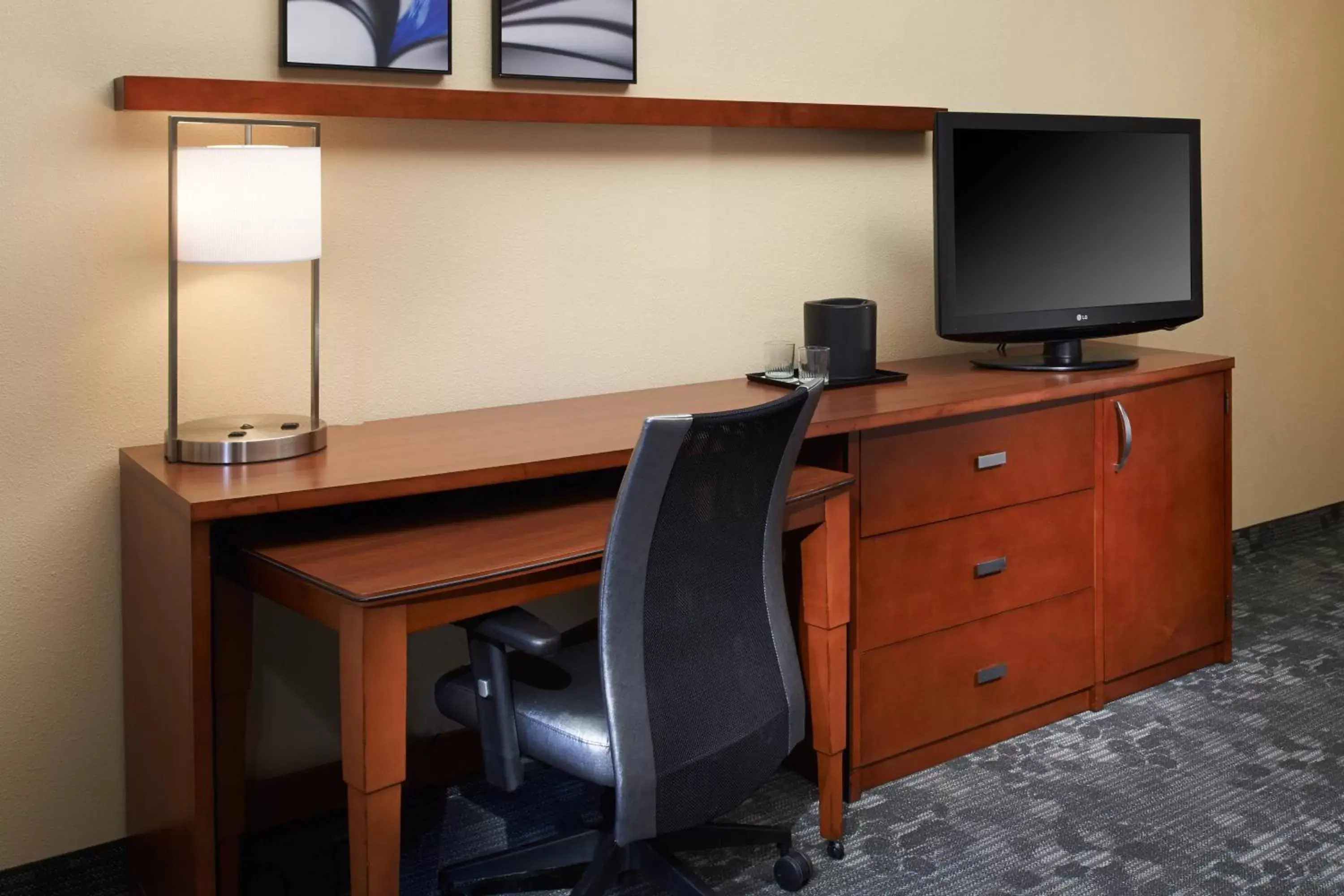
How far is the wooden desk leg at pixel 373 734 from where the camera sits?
1562 mm

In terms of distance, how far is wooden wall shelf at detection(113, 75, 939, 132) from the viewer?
1896mm

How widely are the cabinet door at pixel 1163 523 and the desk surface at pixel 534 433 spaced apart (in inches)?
2.9

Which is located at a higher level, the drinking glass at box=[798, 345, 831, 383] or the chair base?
the drinking glass at box=[798, 345, 831, 383]

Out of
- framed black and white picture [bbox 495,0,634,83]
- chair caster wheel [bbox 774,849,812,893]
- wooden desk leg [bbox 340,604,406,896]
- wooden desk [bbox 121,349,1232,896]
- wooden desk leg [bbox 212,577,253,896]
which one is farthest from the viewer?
framed black and white picture [bbox 495,0,634,83]

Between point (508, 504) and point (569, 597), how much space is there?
1.85ft

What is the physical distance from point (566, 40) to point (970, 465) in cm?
102

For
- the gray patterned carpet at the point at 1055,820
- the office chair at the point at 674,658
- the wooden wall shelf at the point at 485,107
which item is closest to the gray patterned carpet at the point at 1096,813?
the gray patterned carpet at the point at 1055,820

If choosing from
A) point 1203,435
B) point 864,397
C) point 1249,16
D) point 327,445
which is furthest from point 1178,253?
point 327,445

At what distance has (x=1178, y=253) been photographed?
9.13 feet

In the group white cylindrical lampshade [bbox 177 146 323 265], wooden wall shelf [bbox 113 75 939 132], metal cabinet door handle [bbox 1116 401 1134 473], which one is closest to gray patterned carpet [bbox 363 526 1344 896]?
metal cabinet door handle [bbox 1116 401 1134 473]

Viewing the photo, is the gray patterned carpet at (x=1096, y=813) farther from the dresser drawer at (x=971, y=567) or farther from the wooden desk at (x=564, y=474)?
the dresser drawer at (x=971, y=567)

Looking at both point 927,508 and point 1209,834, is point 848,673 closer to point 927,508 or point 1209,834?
point 927,508

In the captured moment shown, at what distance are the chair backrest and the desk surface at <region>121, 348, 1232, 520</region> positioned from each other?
32 cm

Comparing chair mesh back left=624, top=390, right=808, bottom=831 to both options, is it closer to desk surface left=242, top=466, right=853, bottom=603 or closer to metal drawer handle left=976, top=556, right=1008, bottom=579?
desk surface left=242, top=466, right=853, bottom=603
